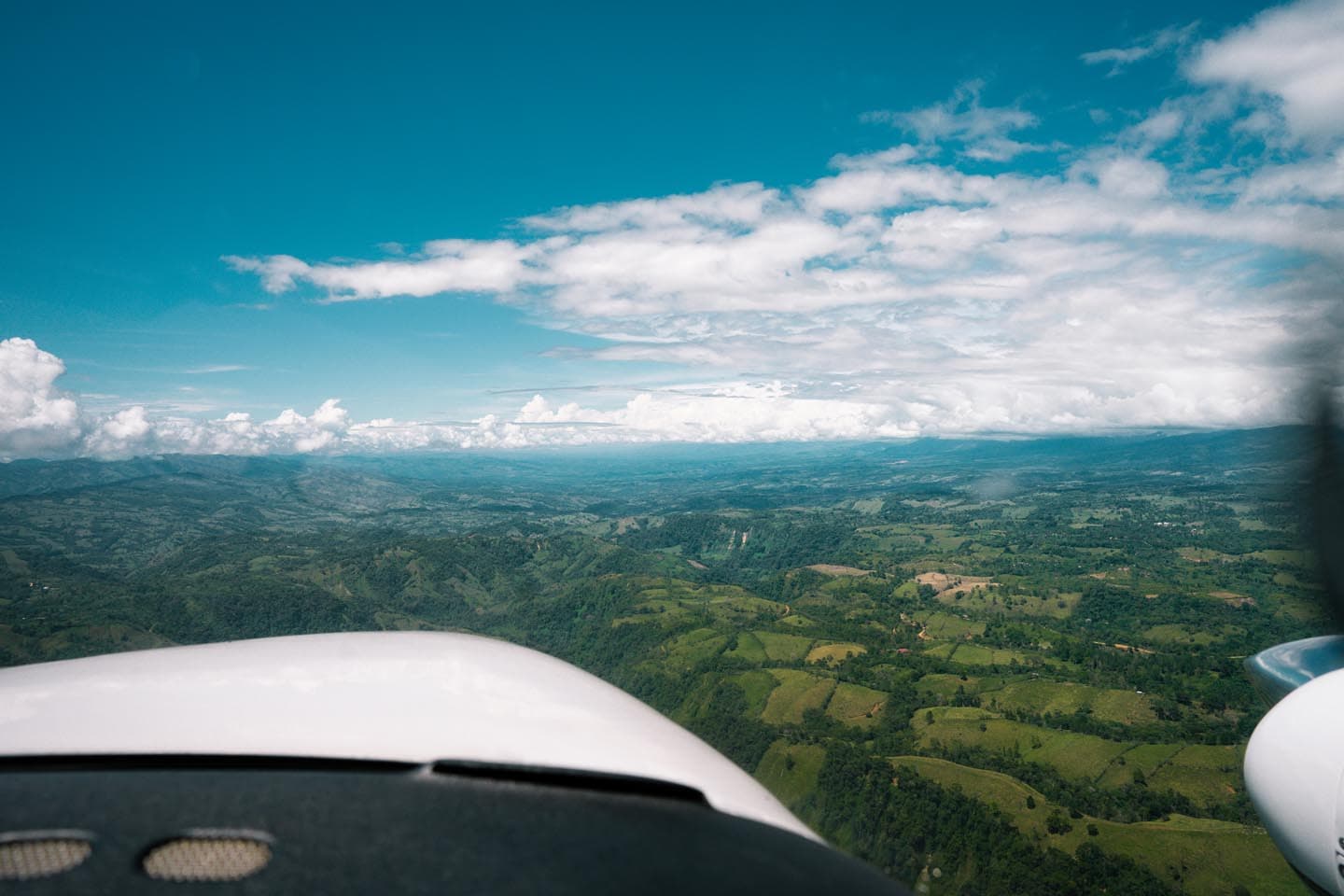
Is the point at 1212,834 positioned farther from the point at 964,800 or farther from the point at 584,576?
the point at 584,576

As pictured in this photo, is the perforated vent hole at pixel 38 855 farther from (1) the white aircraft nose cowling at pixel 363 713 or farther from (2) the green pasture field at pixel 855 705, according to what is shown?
(2) the green pasture field at pixel 855 705

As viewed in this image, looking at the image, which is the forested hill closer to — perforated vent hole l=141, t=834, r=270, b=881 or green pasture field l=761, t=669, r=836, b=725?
green pasture field l=761, t=669, r=836, b=725

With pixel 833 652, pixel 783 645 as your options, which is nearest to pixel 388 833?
pixel 833 652

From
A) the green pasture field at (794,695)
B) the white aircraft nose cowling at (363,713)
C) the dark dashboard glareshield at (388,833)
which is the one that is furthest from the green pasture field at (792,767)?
the dark dashboard glareshield at (388,833)

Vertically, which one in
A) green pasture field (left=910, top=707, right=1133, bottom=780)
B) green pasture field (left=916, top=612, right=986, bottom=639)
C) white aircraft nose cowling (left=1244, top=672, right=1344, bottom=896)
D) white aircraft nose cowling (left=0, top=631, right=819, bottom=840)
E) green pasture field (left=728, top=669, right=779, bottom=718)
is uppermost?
white aircraft nose cowling (left=0, top=631, right=819, bottom=840)

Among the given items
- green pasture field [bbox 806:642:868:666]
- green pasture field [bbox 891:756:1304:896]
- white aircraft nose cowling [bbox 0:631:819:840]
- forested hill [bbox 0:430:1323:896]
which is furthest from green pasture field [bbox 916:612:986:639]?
white aircraft nose cowling [bbox 0:631:819:840]

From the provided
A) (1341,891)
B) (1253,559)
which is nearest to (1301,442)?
(1341,891)

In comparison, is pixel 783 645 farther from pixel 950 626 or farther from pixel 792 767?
pixel 792 767
